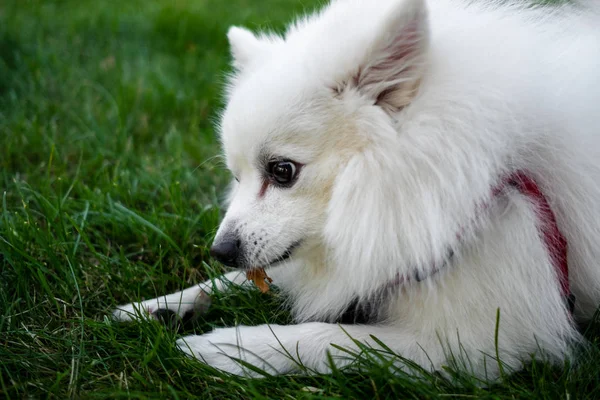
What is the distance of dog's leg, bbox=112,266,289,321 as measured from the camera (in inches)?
87.7

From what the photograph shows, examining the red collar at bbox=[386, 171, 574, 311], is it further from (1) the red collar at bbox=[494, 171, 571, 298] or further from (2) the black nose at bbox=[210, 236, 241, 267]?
(2) the black nose at bbox=[210, 236, 241, 267]

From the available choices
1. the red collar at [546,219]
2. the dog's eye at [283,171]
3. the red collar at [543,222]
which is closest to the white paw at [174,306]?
the dog's eye at [283,171]

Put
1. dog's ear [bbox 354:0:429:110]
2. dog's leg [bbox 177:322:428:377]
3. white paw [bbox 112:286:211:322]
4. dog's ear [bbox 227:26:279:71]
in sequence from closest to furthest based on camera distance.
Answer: dog's ear [bbox 354:0:429:110] → dog's leg [bbox 177:322:428:377] → white paw [bbox 112:286:211:322] → dog's ear [bbox 227:26:279:71]

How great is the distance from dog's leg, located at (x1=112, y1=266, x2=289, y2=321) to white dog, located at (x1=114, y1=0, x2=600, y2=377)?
0.24 meters

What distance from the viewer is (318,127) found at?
1.90 metres

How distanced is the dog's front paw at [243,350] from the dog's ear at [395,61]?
872mm

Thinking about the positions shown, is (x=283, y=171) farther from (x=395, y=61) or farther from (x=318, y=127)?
(x=395, y=61)

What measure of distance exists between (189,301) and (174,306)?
0.06 meters

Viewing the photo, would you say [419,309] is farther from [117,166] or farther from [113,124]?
[113,124]

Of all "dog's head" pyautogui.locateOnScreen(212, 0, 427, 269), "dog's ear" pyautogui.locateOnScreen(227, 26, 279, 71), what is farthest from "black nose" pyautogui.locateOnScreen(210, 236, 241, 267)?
"dog's ear" pyautogui.locateOnScreen(227, 26, 279, 71)

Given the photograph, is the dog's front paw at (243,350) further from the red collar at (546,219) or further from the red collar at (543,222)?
the red collar at (546,219)

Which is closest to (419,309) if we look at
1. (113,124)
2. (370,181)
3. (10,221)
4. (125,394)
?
(370,181)

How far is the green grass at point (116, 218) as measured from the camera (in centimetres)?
185

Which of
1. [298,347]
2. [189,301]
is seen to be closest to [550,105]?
[298,347]
